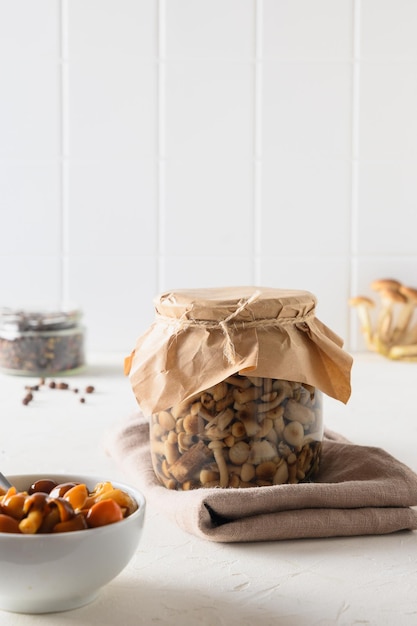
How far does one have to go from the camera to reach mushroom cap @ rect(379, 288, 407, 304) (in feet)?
5.49

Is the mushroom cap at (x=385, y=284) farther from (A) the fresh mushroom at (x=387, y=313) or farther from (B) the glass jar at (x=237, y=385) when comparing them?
(B) the glass jar at (x=237, y=385)

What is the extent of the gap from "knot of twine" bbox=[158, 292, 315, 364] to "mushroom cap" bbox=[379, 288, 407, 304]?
0.91 meters

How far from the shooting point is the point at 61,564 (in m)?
0.57

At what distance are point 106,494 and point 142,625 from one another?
3.7 inches

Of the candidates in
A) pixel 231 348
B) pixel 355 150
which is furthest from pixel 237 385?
pixel 355 150

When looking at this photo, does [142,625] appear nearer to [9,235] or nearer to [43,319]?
[43,319]

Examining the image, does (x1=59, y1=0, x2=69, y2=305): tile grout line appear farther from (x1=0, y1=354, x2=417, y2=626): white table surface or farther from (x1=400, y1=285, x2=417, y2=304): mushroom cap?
(x1=0, y1=354, x2=417, y2=626): white table surface

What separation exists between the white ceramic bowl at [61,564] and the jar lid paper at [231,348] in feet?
0.54

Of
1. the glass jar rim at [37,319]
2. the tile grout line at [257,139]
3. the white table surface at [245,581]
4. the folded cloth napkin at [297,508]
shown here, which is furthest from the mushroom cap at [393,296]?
the folded cloth napkin at [297,508]

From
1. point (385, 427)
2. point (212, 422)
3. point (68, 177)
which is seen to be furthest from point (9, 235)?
point (212, 422)

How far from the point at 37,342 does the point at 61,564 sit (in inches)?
38.4

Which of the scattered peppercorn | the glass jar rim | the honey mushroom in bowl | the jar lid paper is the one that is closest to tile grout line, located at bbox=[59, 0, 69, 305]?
the glass jar rim

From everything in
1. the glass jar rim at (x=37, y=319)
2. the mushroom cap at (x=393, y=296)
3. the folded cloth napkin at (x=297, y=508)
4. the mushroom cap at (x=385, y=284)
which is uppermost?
the mushroom cap at (x=385, y=284)

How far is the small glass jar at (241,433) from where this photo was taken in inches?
30.1
